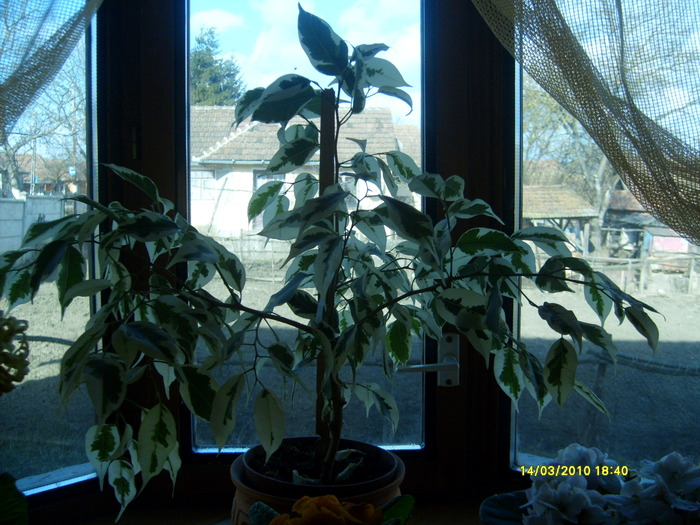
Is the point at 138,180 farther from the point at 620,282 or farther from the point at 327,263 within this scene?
the point at 620,282

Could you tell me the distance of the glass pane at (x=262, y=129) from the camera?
128 cm

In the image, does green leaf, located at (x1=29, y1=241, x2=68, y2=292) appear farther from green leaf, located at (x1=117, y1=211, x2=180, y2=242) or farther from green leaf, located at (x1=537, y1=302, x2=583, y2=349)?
green leaf, located at (x1=537, y1=302, x2=583, y2=349)

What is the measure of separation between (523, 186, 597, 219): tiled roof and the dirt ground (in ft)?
0.57

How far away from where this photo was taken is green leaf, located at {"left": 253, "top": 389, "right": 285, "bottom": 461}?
2.61 feet

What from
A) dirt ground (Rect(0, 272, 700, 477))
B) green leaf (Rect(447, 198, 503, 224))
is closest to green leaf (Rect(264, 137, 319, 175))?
green leaf (Rect(447, 198, 503, 224))

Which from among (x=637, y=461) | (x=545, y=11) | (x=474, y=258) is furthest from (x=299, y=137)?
(x=637, y=461)

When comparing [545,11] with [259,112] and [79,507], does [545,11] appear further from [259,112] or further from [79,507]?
[79,507]

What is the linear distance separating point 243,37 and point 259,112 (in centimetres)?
53

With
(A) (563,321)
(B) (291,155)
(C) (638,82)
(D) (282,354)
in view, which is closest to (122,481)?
(D) (282,354)

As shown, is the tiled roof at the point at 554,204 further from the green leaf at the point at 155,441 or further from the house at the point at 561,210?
the green leaf at the point at 155,441

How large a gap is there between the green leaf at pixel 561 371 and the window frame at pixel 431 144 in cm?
47

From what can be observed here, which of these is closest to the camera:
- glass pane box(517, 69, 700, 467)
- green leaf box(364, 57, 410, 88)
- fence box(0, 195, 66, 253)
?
green leaf box(364, 57, 410, 88)

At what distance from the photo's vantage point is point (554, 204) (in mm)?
1256

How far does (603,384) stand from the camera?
1271mm
